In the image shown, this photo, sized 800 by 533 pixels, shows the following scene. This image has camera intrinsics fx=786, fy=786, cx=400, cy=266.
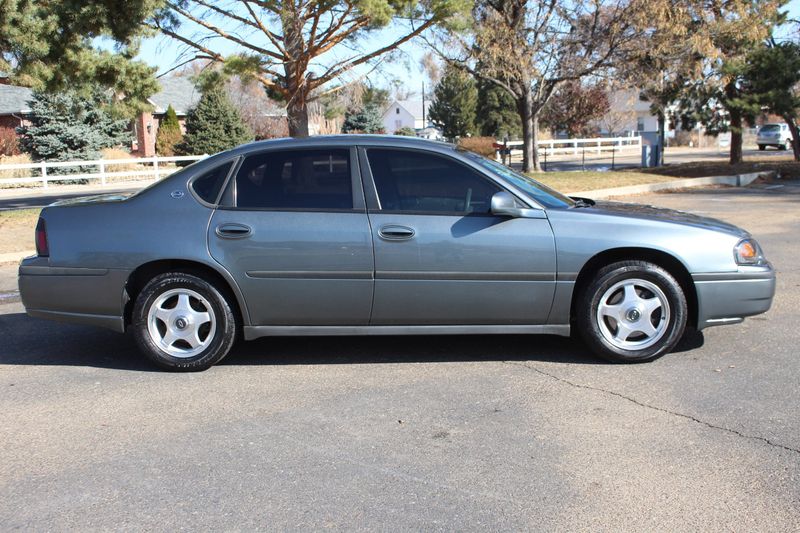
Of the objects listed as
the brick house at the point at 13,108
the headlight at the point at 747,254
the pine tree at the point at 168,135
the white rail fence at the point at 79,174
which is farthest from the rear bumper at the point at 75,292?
the brick house at the point at 13,108

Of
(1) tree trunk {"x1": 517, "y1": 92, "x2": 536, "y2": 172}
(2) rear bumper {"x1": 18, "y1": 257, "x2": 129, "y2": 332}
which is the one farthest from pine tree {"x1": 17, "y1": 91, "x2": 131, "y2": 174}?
(2) rear bumper {"x1": 18, "y1": 257, "x2": 129, "y2": 332}

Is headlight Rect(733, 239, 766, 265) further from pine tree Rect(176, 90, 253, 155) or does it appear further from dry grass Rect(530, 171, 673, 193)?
pine tree Rect(176, 90, 253, 155)

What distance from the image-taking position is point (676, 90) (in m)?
26.1

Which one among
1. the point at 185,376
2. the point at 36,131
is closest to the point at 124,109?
the point at 185,376

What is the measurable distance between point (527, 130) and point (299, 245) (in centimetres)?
2169

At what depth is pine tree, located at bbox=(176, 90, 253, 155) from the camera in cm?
3788

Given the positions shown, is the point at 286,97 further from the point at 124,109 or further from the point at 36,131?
the point at 36,131

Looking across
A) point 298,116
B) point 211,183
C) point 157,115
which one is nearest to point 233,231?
point 211,183

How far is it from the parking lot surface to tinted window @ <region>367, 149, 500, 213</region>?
3.72ft

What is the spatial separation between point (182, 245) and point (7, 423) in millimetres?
1535

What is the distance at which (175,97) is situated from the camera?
5019cm

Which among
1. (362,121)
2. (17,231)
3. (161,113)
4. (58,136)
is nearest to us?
(17,231)

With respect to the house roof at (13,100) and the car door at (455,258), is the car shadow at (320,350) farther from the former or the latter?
the house roof at (13,100)

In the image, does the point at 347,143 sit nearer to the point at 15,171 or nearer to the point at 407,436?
the point at 407,436
